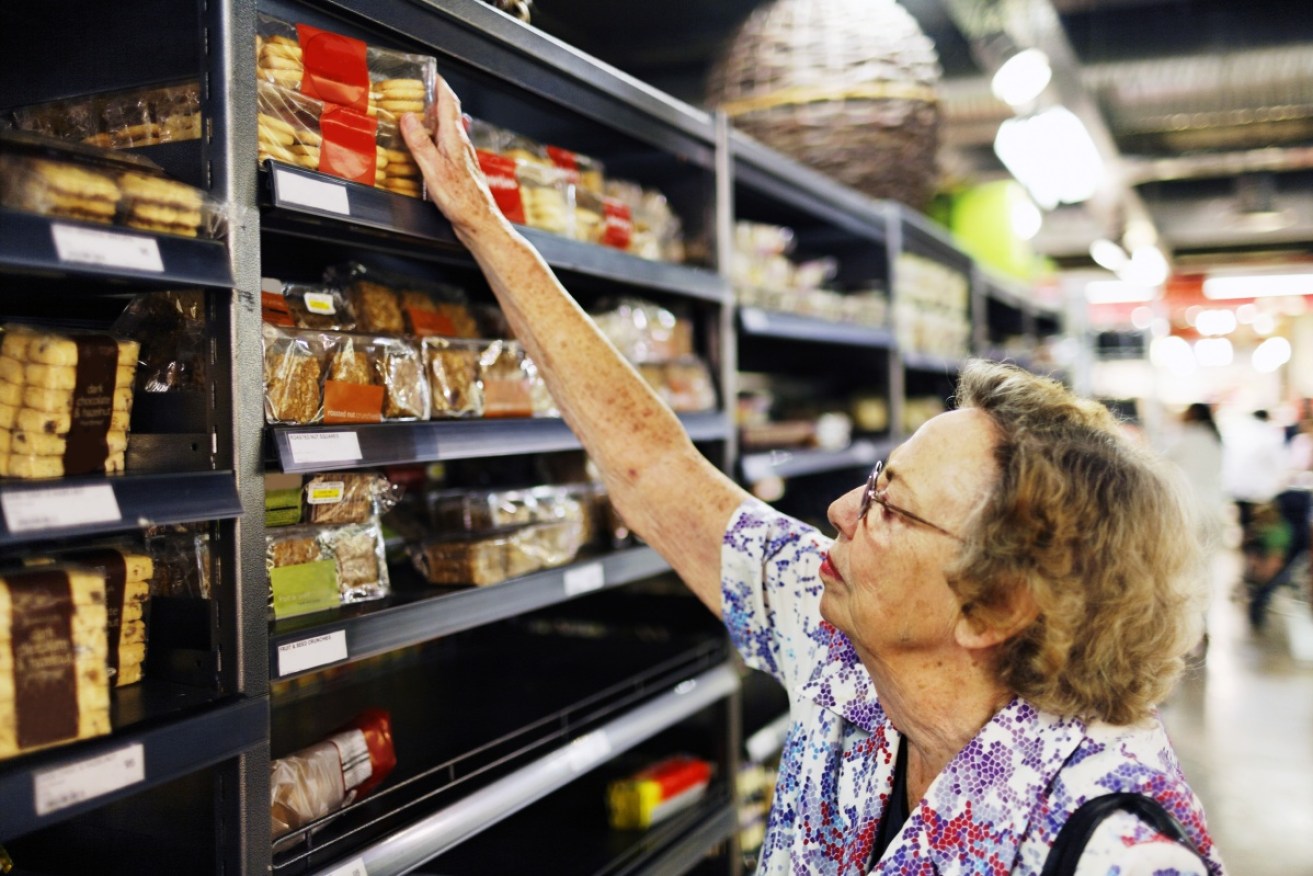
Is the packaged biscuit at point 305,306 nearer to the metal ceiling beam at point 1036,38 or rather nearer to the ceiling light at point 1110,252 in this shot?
the metal ceiling beam at point 1036,38

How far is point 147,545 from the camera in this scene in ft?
4.83

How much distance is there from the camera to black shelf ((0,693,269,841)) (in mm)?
1115

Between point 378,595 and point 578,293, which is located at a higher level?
point 578,293

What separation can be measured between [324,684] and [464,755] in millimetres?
536

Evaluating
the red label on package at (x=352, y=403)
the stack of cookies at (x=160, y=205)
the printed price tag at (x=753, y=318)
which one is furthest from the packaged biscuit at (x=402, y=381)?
the printed price tag at (x=753, y=318)

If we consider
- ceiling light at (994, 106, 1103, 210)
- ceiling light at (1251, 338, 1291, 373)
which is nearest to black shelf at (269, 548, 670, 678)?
ceiling light at (994, 106, 1103, 210)

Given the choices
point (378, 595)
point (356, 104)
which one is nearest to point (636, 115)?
point (356, 104)

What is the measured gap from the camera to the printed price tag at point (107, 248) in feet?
3.79

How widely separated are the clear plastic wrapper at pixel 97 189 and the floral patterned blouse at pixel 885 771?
1082 millimetres

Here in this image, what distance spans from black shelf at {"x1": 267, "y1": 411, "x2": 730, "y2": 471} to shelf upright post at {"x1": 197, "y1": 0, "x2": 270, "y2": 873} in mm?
54

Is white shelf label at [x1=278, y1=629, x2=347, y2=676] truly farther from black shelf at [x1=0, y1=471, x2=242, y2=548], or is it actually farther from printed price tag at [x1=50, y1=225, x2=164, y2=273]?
printed price tag at [x1=50, y1=225, x2=164, y2=273]

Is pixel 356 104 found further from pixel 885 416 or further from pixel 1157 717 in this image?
pixel 885 416

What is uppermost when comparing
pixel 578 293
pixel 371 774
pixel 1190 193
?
pixel 1190 193

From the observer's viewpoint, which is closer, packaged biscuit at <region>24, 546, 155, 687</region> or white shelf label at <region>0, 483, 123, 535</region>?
white shelf label at <region>0, 483, 123, 535</region>
